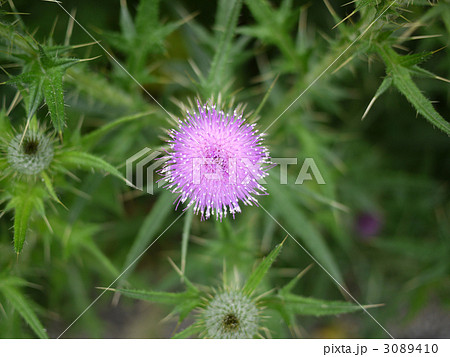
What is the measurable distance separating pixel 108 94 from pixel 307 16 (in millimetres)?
2938

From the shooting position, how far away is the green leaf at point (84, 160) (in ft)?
8.38

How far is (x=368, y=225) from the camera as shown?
4.82m

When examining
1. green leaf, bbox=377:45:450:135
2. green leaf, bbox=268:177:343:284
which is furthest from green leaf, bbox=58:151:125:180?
green leaf, bbox=377:45:450:135

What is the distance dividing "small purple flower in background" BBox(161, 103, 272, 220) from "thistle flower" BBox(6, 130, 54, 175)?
3.24ft

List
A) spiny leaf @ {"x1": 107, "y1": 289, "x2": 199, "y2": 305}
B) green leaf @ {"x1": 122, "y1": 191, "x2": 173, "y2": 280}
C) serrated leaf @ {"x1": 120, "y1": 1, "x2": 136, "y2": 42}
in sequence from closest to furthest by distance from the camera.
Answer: spiny leaf @ {"x1": 107, "y1": 289, "x2": 199, "y2": 305} < green leaf @ {"x1": 122, "y1": 191, "x2": 173, "y2": 280} < serrated leaf @ {"x1": 120, "y1": 1, "x2": 136, "y2": 42}

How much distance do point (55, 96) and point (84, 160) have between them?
504mm

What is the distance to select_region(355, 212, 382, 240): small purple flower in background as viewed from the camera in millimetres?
4816

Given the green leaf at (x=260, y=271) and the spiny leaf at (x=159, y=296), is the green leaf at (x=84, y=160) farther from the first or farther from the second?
the green leaf at (x=260, y=271)

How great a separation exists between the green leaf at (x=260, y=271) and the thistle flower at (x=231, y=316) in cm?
8

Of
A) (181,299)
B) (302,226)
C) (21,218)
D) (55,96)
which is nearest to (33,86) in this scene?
(55,96)

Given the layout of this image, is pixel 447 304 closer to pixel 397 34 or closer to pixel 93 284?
pixel 397 34

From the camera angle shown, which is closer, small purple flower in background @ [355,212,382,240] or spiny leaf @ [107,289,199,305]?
spiny leaf @ [107,289,199,305]

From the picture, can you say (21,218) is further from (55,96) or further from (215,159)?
(215,159)

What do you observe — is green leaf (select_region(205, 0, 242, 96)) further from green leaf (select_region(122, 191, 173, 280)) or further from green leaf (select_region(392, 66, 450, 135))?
green leaf (select_region(392, 66, 450, 135))
